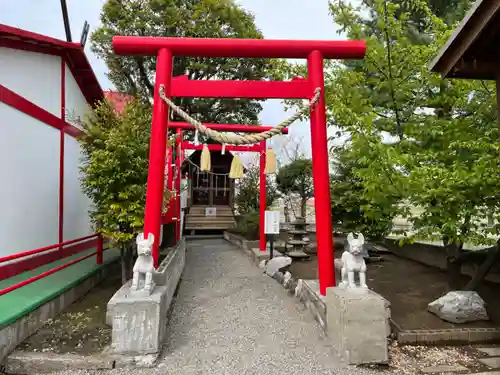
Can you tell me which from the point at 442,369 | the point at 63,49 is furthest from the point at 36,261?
the point at 442,369

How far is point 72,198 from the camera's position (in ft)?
29.5

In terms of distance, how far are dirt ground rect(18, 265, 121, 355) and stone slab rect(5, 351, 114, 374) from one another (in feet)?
0.78

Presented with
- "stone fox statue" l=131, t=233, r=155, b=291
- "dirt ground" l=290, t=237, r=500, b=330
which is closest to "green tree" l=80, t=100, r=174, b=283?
"stone fox statue" l=131, t=233, r=155, b=291

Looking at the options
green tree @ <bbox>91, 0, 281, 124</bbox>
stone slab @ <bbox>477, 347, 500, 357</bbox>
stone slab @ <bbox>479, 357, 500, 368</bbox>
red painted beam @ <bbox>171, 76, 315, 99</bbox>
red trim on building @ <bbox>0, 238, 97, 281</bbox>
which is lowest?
stone slab @ <bbox>477, 347, 500, 357</bbox>

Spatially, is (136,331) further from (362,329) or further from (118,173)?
(118,173)

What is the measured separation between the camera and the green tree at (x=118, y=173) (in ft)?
20.4

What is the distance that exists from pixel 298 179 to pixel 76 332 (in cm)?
1144

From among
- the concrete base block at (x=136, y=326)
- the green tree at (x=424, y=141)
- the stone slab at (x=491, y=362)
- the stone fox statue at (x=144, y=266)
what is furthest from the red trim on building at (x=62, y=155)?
the stone slab at (x=491, y=362)

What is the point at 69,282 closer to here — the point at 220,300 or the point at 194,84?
the point at 220,300

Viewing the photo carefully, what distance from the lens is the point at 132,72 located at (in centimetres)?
1516

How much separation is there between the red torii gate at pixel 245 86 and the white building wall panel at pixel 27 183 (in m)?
2.95

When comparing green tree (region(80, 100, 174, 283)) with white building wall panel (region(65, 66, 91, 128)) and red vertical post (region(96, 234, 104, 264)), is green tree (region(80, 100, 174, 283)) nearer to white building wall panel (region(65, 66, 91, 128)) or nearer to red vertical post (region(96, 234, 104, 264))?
red vertical post (region(96, 234, 104, 264))

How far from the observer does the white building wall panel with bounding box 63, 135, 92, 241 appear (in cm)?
864

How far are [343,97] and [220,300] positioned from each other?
4.61 meters
